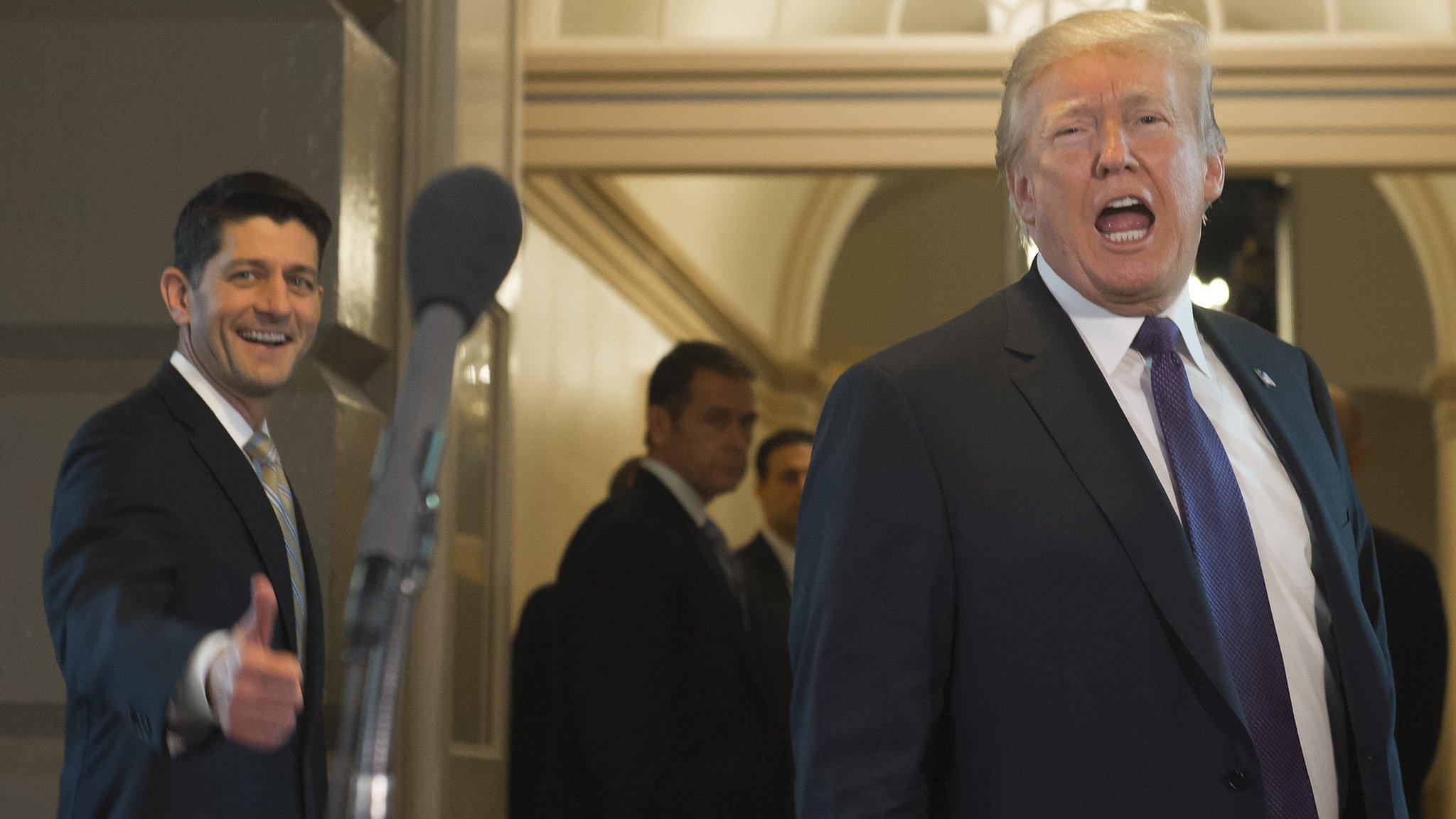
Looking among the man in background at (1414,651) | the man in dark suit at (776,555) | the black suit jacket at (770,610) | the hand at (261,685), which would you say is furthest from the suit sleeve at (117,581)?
the man in background at (1414,651)

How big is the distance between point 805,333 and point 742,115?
9.46 m

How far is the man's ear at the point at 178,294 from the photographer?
2.17 metres

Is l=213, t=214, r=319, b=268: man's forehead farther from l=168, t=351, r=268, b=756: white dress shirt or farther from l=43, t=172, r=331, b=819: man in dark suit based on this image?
l=168, t=351, r=268, b=756: white dress shirt

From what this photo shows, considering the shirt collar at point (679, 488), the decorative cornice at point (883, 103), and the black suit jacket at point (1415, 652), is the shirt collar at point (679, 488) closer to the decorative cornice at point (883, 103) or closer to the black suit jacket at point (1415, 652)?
the decorative cornice at point (883, 103)

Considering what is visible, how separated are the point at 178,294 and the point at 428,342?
3.76 ft

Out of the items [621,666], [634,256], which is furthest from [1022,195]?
[634,256]

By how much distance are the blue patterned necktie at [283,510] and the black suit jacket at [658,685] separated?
1702 mm

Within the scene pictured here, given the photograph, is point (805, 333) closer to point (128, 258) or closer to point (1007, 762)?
point (128, 258)

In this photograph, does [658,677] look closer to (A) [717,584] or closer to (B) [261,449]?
(A) [717,584]

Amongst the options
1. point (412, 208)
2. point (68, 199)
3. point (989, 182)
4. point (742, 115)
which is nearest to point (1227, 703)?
point (412, 208)

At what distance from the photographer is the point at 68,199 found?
2824 mm

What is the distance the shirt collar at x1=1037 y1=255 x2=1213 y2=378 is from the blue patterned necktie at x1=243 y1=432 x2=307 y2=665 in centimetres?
101

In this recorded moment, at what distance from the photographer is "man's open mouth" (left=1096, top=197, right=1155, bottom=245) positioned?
2096 millimetres

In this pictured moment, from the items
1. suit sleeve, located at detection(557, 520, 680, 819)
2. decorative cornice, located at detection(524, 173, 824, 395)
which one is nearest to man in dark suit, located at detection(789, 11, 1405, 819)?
suit sleeve, located at detection(557, 520, 680, 819)
